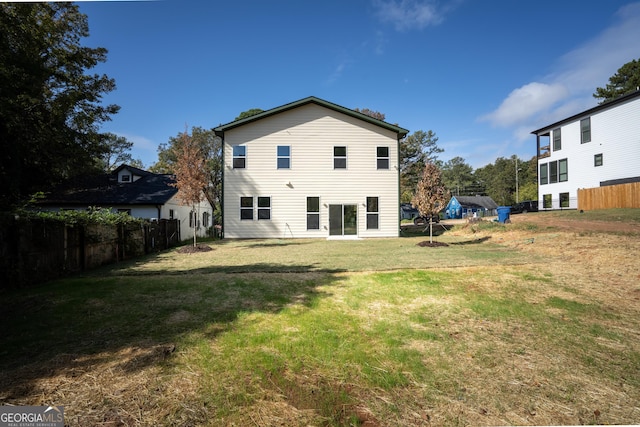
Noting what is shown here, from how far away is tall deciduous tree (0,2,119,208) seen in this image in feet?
48.9

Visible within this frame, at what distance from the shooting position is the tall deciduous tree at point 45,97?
48.9ft

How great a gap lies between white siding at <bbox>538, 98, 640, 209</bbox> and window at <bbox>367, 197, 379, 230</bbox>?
2015cm

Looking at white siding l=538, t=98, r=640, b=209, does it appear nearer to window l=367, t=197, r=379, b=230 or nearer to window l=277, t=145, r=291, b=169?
window l=367, t=197, r=379, b=230

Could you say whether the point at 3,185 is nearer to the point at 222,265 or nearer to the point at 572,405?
the point at 222,265

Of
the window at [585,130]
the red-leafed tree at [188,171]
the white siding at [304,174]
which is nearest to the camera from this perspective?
the red-leafed tree at [188,171]

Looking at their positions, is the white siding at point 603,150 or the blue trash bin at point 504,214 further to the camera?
the white siding at point 603,150

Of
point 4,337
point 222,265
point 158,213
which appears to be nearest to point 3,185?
point 158,213

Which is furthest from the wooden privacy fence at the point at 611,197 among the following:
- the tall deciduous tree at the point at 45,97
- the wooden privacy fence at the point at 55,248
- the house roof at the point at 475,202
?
the tall deciduous tree at the point at 45,97

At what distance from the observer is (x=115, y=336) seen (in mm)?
3725

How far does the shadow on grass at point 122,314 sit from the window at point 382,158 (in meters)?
12.5

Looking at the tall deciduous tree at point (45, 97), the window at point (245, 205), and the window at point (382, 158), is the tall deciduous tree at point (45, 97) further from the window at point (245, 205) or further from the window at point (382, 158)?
the window at point (382, 158)

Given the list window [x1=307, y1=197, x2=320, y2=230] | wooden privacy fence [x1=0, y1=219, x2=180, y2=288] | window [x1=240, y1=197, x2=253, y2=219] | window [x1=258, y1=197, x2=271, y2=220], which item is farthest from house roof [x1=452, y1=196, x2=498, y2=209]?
wooden privacy fence [x1=0, y1=219, x2=180, y2=288]

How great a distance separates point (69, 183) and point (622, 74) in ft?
211

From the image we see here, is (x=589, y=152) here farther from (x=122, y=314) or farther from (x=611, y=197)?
(x=122, y=314)
